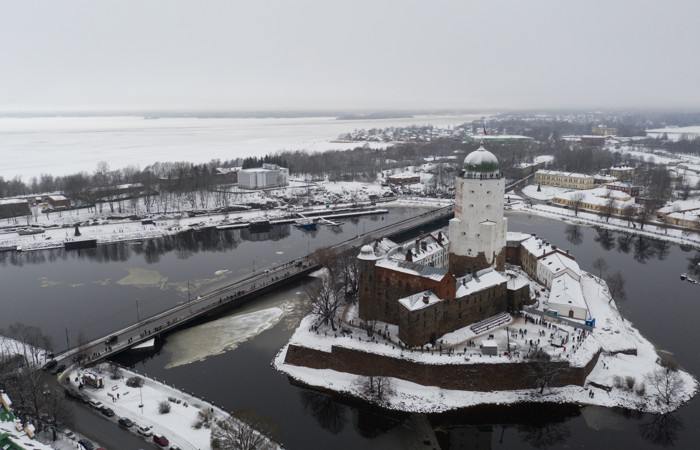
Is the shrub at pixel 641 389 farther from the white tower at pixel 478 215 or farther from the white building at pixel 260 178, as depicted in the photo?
the white building at pixel 260 178

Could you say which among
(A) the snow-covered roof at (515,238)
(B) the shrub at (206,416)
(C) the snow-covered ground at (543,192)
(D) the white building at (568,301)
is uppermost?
(A) the snow-covered roof at (515,238)

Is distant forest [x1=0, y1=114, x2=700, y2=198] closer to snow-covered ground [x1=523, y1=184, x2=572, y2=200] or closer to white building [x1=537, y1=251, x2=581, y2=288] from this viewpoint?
snow-covered ground [x1=523, y1=184, x2=572, y2=200]

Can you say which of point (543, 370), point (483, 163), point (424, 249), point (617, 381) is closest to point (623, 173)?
point (424, 249)

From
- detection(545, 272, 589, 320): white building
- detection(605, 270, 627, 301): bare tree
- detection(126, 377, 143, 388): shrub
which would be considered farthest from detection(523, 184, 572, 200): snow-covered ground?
detection(126, 377, 143, 388): shrub

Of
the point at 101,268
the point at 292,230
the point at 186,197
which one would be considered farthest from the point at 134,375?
the point at 186,197

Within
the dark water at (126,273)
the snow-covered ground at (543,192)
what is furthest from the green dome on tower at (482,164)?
the snow-covered ground at (543,192)

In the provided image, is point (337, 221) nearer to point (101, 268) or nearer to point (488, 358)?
point (101, 268)
